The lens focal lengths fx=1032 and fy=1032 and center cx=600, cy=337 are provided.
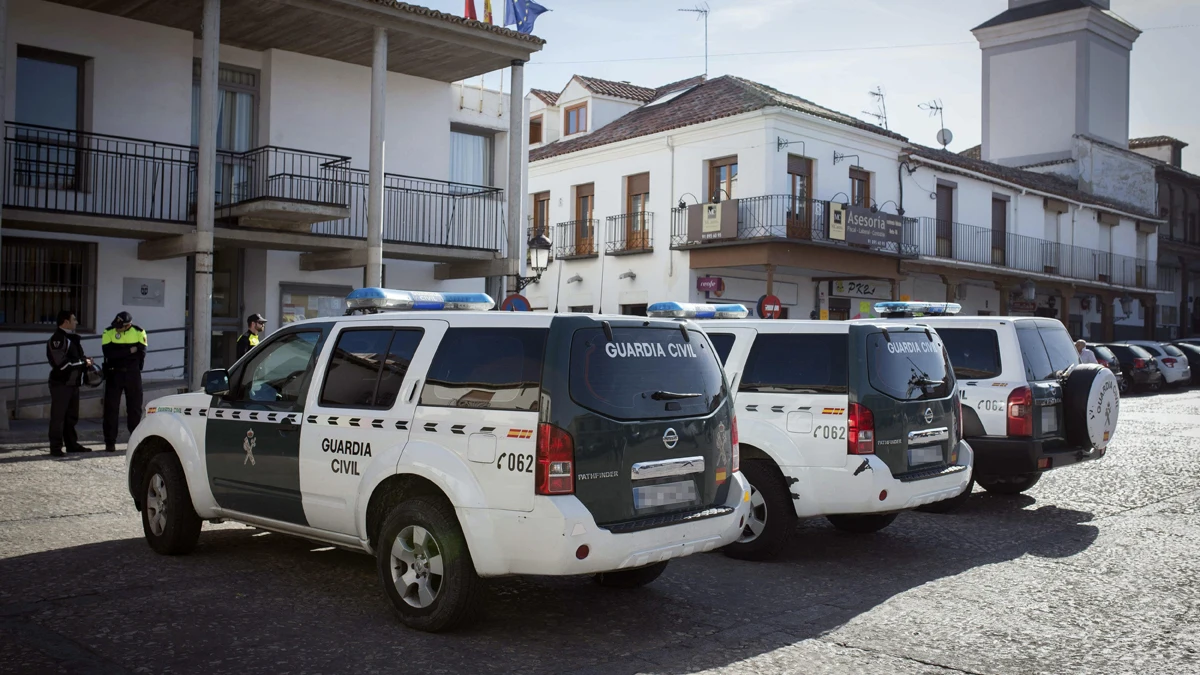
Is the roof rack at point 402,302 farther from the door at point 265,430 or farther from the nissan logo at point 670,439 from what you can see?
the nissan logo at point 670,439

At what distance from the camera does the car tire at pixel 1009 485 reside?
10.8m

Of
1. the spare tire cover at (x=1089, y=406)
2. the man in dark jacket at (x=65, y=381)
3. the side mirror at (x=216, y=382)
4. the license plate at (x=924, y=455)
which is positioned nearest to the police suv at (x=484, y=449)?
the side mirror at (x=216, y=382)

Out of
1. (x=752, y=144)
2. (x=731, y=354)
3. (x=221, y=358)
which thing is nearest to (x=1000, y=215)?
(x=752, y=144)

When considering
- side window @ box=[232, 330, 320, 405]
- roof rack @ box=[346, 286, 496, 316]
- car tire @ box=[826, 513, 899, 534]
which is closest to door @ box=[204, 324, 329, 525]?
side window @ box=[232, 330, 320, 405]

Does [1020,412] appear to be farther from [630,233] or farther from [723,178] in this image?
[630,233]

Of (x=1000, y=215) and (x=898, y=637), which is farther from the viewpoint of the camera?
(x=1000, y=215)

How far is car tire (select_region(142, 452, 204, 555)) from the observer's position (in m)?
7.01

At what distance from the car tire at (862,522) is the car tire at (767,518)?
122 cm

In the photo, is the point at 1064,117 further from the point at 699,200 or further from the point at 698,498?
the point at 698,498

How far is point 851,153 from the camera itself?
28812 mm

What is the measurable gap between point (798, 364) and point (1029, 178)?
32.9 m

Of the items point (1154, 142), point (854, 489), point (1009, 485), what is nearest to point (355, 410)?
point (854, 489)

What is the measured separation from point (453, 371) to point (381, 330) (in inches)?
28.6

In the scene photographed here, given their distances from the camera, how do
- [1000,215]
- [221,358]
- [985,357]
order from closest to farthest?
[985,357] → [221,358] → [1000,215]
